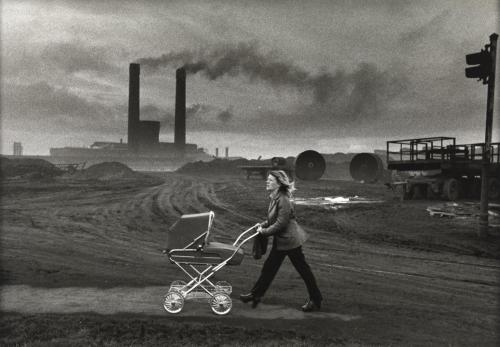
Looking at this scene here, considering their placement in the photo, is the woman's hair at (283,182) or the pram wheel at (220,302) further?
the woman's hair at (283,182)

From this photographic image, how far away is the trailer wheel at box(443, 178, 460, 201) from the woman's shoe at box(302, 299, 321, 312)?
17.1m

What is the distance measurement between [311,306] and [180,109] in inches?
2397

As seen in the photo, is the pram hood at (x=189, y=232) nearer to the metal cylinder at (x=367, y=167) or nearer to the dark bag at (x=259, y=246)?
the dark bag at (x=259, y=246)

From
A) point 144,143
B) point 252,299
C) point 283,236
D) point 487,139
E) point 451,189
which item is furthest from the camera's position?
point 144,143

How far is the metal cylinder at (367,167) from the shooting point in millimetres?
33812

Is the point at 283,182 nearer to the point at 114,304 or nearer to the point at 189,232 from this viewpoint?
the point at 189,232

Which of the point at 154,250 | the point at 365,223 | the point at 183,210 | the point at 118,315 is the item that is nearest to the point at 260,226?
the point at 118,315

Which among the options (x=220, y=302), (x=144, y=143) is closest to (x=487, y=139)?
(x=220, y=302)

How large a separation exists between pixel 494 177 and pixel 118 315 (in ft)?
73.5

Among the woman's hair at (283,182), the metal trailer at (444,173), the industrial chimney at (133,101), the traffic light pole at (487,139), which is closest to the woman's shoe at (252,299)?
the woman's hair at (283,182)

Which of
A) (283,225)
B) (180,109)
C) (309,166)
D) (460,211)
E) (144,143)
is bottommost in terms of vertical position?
(460,211)

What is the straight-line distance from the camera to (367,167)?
35531 mm

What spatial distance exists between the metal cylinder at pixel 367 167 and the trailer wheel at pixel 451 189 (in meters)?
12.9

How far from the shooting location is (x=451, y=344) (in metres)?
4.60
